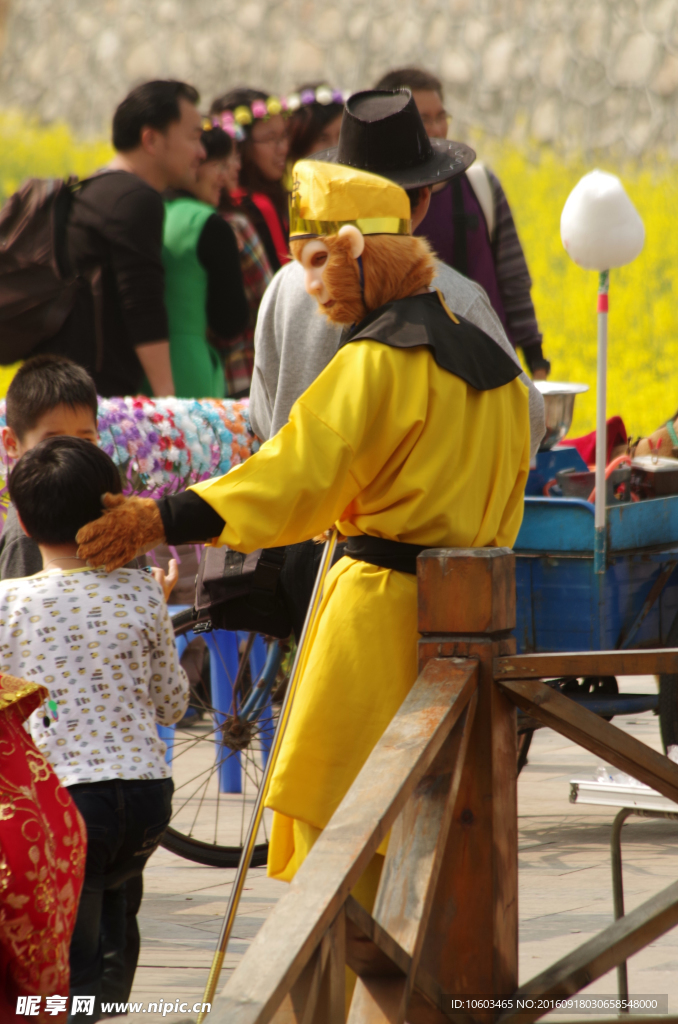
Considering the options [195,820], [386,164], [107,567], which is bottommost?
[195,820]

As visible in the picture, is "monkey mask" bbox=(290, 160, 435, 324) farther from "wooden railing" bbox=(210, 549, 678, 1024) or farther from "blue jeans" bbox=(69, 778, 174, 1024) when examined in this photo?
"blue jeans" bbox=(69, 778, 174, 1024)

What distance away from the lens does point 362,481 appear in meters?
2.24

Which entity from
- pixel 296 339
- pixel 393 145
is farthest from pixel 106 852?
pixel 393 145

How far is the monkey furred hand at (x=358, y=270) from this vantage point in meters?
2.36

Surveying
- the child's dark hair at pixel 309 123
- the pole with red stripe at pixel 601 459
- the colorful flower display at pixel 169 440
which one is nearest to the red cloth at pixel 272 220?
the child's dark hair at pixel 309 123

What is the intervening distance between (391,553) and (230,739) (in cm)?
182

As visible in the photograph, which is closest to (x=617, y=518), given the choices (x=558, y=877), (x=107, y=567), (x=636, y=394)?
(x=558, y=877)

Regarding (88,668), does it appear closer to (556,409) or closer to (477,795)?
(477,795)

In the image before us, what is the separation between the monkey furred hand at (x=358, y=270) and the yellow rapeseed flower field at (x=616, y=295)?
842cm

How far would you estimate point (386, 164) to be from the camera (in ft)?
9.29

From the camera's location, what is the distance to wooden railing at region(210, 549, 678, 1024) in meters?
1.83

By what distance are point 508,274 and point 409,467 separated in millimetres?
2876

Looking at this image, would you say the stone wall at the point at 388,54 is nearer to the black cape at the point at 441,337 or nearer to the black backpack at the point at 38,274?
the black backpack at the point at 38,274

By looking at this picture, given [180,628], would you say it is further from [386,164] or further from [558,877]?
[386,164]
